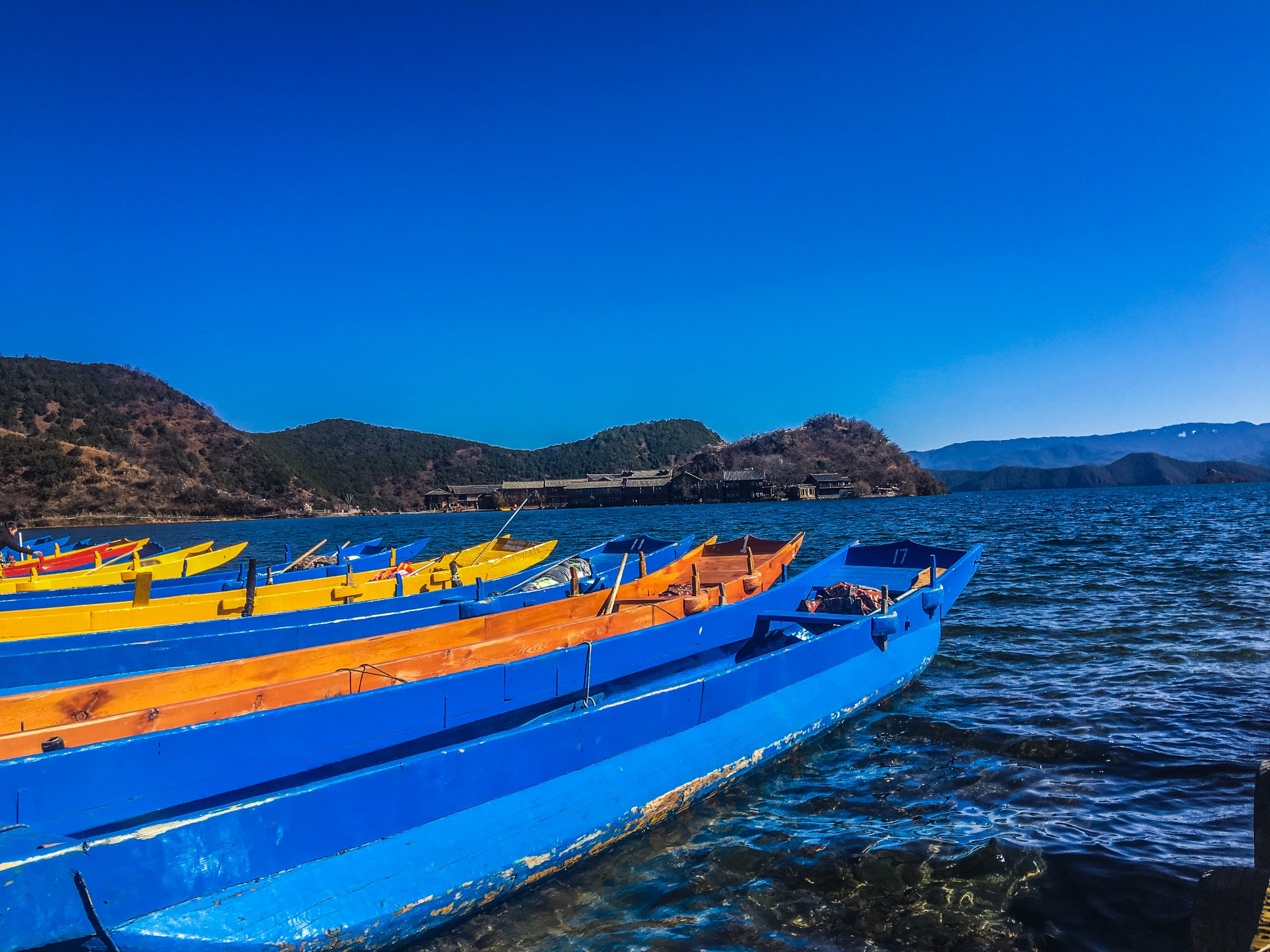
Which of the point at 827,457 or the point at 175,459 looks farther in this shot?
the point at 827,457

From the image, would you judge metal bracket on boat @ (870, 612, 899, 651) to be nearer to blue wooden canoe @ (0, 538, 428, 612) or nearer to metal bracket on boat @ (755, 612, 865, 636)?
metal bracket on boat @ (755, 612, 865, 636)

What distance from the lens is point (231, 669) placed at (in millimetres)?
6645

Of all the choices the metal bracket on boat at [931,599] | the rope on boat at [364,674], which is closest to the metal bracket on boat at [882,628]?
the metal bracket on boat at [931,599]

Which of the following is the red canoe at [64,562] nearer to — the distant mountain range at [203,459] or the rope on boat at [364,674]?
the rope on boat at [364,674]

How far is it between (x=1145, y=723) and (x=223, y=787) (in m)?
9.67

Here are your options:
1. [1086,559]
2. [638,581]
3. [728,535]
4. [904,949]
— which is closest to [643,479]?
[728,535]

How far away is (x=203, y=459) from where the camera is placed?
10712 centimetres

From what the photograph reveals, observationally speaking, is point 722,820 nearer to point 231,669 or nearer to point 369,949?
point 369,949

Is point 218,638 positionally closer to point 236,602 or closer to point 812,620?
point 236,602

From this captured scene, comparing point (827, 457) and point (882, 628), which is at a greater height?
point (827, 457)

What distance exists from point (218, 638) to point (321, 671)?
305 cm

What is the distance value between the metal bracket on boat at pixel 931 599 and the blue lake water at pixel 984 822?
0.90 metres

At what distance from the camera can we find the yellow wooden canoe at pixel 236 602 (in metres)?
10.0

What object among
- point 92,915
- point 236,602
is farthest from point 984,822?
point 236,602
